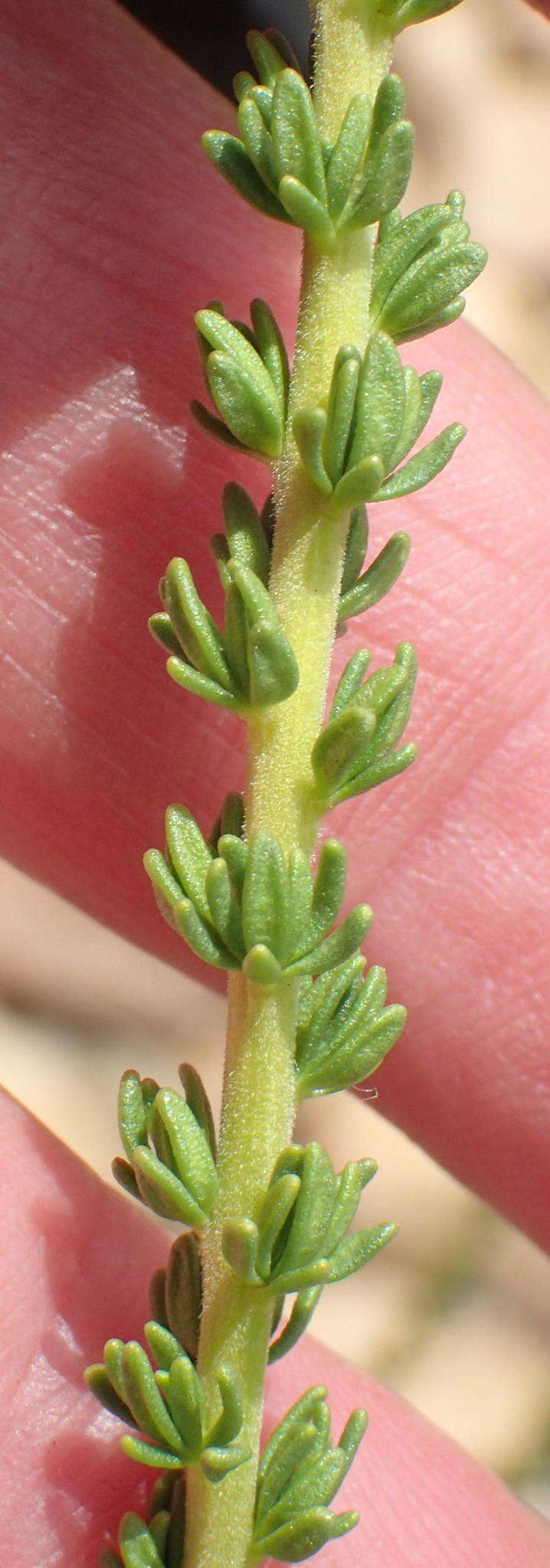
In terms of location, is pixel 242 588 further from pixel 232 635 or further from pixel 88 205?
pixel 88 205

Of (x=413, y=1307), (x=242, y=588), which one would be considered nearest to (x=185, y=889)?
(x=242, y=588)

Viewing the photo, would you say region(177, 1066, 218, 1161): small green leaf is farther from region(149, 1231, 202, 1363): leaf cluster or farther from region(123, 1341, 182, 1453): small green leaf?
region(123, 1341, 182, 1453): small green leaf

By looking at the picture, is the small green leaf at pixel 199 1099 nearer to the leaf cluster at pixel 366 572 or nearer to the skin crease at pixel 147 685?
the leaf cluster at pixel 366 572

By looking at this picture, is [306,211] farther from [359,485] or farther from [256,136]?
[359,485]

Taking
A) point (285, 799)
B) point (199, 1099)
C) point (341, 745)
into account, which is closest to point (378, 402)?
point (341, 745)

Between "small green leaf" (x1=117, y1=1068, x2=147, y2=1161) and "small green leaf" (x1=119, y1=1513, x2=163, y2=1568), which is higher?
"small green leaf" (x1=117, y1=1068, x2=147, y2=1161)

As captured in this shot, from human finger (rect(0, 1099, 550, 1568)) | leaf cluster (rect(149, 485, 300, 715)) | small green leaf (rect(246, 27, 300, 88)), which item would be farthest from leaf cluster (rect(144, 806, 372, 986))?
small green leaf (rect(246, 27, 300, 88))

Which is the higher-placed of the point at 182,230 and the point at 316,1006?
the point at 182,230
